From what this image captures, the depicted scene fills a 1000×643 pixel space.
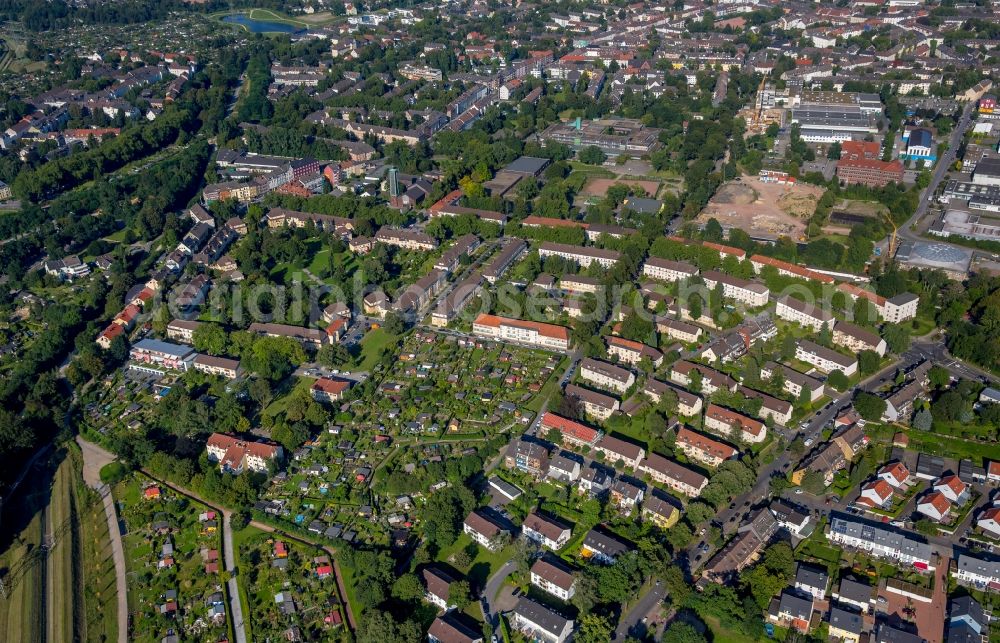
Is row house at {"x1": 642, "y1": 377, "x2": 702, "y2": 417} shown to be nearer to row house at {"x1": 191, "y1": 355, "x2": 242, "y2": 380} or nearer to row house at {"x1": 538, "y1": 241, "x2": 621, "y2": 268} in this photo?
row house at {"x1": 538, "y1": 241, "x2": 621, "y2": 268}

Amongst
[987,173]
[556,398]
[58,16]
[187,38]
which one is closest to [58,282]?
[556,398]

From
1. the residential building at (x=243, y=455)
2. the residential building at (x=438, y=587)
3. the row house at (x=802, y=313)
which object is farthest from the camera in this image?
the row house at (x=802, y=313)

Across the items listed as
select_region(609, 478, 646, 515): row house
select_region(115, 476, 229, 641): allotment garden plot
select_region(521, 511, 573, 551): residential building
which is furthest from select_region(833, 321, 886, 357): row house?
select_region(115, 476, 229, 641): allotment garden plot

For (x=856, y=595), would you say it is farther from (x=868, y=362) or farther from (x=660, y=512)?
(x=868, y=362)

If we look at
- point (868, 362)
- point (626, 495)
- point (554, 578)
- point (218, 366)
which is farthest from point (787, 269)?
point (218, 366)

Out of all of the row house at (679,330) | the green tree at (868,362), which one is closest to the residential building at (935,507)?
the green tree at (868,362)

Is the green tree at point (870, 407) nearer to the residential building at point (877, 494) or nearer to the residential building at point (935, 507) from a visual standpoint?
the residential building at point (877, 494)
